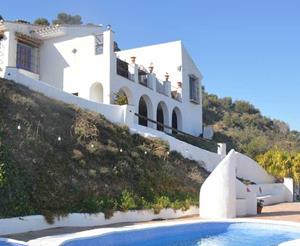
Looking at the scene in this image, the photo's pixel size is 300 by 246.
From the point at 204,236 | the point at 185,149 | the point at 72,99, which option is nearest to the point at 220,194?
the point at 204,236

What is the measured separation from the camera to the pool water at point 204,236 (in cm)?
1137

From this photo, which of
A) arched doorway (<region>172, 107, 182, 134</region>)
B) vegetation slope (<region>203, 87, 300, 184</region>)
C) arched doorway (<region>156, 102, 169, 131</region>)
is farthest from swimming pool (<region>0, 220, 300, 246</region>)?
arched doorway (<region>172, 107, 182, 134</region>)

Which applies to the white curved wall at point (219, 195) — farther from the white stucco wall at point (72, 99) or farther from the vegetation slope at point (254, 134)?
the vegetation slope at point (254, 134)

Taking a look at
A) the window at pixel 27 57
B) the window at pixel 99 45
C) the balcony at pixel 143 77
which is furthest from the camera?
the balcony at pixel 143 77

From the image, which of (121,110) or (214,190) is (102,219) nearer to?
(214,190)

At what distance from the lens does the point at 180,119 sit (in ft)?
109

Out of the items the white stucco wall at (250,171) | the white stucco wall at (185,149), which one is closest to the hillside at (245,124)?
the white stucco wall at (250,171)

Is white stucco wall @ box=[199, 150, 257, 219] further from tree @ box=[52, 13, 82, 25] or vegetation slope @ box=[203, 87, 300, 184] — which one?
tree @ box=[52, 13, 82, 25]

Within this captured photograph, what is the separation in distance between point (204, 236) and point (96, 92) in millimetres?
14604

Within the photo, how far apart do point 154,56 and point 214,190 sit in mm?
19035

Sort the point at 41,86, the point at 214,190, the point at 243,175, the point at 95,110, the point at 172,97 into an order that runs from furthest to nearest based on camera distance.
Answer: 1. the point at 172,97
2. the point at 243,175
3. the point at 95,110
4. the point at 41,86
5. the point at 214,190

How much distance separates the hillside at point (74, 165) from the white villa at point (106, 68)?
503cm

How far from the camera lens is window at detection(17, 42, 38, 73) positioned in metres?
27.2

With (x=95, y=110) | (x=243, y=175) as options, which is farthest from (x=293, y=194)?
(x=95, y=110)
